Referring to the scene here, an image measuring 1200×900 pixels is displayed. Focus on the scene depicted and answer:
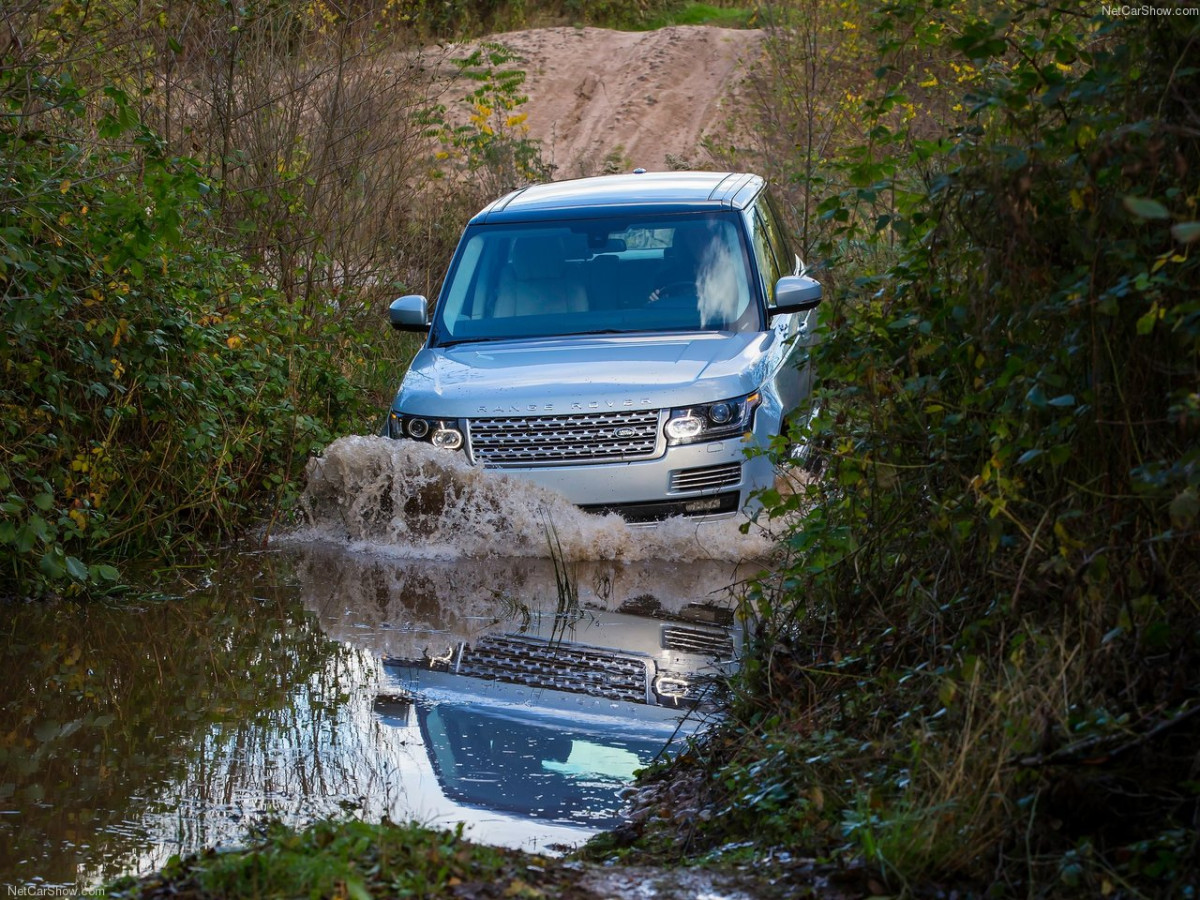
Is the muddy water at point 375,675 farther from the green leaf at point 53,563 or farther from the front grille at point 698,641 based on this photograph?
the green leaf at point 53,563

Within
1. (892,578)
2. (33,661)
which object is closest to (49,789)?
(33,661)

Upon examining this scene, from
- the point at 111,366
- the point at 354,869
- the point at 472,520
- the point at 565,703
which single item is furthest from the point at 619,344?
the point at 354,869

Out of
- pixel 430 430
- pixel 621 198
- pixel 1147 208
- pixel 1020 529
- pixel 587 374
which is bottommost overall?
pixel 430 430

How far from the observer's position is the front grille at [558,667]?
6.13 meters

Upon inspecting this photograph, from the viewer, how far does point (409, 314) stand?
916 centimetres

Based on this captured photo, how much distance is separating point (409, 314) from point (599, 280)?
3.79ft

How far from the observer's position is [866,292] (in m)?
5.61

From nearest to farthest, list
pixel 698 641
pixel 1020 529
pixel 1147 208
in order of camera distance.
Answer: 1. pixel 1147 208
2. pixel 1020 529
3. pixel 698 641

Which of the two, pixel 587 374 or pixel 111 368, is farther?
pixel 587 374

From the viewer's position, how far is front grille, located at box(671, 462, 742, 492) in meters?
8.18

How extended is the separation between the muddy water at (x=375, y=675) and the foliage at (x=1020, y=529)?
0.78 m

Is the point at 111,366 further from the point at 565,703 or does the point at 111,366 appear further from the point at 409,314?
the point at 565,703

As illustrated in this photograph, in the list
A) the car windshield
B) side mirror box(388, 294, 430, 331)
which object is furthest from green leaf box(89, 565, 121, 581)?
the car windshield

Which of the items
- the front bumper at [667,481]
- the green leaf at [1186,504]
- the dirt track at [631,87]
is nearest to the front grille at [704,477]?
the front bumper at [667,481]
